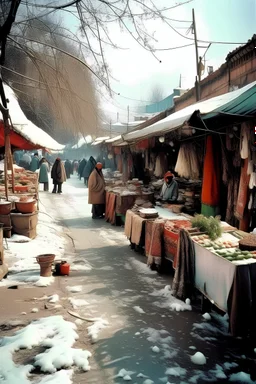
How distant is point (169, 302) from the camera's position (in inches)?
204

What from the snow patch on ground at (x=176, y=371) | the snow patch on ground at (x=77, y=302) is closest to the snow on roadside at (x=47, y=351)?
the snow patch on ground at (x=77, y=302)

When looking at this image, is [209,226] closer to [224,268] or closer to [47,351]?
[224,268]

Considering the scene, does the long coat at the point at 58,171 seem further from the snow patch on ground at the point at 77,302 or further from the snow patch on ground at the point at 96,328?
the snow patch on ground at the point at 96,328

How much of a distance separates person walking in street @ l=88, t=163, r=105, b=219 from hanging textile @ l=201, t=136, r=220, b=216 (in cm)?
583

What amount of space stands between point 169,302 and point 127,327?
1.05 metres

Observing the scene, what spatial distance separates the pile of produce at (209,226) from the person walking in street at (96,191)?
723 centimetres

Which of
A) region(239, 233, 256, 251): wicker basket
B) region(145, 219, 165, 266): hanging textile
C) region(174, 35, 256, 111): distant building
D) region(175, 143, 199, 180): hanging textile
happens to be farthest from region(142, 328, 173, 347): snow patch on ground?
region(174, 35, 256, 111): distant building

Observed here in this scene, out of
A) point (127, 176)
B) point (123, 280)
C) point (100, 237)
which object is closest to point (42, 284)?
point (123, 280)

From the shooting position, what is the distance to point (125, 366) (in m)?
3.48

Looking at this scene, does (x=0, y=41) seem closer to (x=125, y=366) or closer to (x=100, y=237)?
(x=125, y=366)

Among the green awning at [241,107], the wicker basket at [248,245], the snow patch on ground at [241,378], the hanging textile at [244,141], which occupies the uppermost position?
the green awning at [241,107]

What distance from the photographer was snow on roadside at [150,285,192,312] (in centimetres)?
494

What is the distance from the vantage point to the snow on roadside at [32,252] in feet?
19.7

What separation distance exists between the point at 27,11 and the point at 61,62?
97 centimetres
